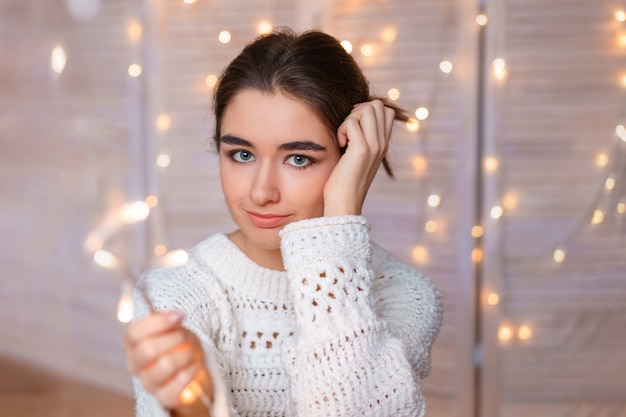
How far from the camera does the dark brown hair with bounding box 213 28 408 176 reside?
5.00ft

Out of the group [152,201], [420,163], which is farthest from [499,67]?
[152,201]

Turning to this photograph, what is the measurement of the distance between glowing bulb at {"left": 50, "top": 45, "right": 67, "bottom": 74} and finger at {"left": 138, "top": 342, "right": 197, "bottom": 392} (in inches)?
→ 89.8

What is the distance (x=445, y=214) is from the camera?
2.90 m

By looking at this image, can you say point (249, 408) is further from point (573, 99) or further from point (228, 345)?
point (573, 99)

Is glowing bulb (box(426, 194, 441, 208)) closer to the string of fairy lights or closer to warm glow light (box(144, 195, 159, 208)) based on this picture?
the string of fairy lights

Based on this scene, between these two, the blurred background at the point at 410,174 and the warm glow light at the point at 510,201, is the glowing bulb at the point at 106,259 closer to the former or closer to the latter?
the blurred background at the point at 410,174

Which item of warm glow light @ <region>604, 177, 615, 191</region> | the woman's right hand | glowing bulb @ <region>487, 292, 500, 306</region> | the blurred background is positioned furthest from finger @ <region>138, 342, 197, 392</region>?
warm glow light @ <region>604, 177, 615, 191</region>

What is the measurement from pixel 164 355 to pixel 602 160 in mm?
2226

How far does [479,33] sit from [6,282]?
76.3 inches

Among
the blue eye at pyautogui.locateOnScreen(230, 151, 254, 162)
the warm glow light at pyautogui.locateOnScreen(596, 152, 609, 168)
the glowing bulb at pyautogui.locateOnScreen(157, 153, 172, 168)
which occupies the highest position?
the glowing bulb at pyautogui.locateOnScreen(157, 153, 172, 168)

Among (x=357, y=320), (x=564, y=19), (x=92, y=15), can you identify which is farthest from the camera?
(x=92, y=15)

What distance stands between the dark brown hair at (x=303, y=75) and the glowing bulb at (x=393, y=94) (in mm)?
1132

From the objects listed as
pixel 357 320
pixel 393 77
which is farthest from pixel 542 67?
pixel 357 320

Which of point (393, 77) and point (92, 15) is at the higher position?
point (92, 15)
